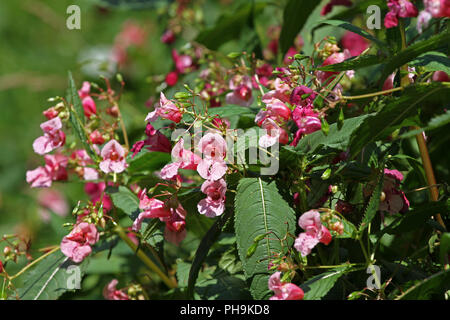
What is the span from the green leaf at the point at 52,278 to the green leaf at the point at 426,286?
0.70 m

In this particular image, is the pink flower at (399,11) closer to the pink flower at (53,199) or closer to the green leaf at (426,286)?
the green leaf at (426,286)

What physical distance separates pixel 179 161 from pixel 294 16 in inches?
22.7

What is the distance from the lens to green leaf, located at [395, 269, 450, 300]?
0.86m

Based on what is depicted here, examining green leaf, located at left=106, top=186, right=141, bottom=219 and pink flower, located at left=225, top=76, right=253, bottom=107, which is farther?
pink flower, located at left=225, top=76, right=253, bottom=107

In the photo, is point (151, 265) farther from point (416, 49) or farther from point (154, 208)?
point (416, 49)

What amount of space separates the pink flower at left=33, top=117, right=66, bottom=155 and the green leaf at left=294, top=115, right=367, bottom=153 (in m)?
0.55

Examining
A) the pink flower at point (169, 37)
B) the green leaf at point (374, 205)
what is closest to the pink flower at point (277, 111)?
the green leaf at point (374, 205)

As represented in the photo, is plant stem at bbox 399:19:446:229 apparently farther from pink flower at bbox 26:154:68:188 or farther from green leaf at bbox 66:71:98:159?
pink flower at bbox 26:154:68:188

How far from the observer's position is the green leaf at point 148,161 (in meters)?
1.23

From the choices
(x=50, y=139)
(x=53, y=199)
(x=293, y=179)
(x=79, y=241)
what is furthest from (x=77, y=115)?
(x=53, y=199)

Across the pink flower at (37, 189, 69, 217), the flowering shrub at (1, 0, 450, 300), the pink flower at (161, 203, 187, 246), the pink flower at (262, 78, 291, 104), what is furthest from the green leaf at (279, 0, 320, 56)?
the pink flower at (37, 189, 69, 217)
